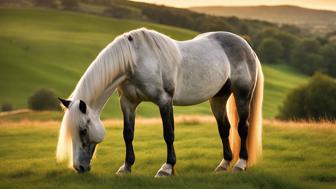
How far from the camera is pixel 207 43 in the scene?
9.61m

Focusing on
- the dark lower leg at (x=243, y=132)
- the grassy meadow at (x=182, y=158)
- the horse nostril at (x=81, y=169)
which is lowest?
the grassy meadow at (x=182, y=158)

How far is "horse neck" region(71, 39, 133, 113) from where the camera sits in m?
8.02

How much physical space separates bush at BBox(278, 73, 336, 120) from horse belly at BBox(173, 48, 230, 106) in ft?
145

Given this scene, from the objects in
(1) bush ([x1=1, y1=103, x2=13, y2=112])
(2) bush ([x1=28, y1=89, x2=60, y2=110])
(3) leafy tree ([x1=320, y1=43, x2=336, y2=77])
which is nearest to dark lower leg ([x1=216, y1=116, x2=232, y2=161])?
(2) bush ([x1=28, y1=89, x2=60, y2=110])

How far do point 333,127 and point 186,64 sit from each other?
28.2ft

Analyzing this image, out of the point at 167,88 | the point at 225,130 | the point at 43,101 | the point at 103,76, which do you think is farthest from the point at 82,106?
the point at 43,101

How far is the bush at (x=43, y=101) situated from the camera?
60094mm

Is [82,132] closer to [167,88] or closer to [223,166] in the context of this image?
[167,88]

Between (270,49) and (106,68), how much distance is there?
312 ft

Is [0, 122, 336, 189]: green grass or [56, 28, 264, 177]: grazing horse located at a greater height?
[56, 28, 264, 177]: grazing horse

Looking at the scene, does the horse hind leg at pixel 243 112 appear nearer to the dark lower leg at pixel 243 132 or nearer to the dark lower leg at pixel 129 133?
the dark lower leg at pixel 243 132

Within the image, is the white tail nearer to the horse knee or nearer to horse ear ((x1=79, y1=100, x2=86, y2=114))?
the horse knee

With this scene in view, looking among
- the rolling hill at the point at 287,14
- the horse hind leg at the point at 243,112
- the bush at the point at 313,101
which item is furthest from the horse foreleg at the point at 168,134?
the rolling hill at the point at 287,14

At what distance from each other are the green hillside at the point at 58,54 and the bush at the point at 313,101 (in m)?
15.6
